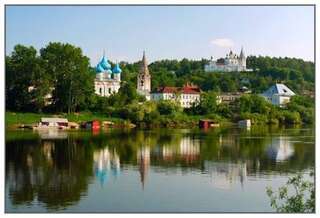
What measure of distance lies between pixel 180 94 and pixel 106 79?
13.7 ft

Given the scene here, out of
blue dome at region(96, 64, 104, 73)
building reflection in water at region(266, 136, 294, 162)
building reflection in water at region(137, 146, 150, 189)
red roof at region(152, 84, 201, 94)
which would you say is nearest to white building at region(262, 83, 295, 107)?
red roof at region(152, 84, 201, 94)

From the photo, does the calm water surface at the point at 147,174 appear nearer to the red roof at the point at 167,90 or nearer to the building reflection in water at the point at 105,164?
the building reflection in water at the point at 105,164

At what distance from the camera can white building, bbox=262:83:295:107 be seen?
32250 mm

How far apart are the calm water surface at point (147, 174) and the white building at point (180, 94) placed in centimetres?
1683

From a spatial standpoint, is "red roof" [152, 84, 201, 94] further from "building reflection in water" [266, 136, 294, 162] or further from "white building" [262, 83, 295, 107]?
"building reflection in water" [266, 136, 294, 162]

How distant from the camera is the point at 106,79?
31516mm

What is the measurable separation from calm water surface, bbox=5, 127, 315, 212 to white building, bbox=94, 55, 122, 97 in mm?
15328

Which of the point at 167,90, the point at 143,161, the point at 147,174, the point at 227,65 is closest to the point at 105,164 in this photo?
the point at 143,161

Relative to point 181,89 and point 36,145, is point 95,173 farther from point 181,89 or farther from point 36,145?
point 181,89

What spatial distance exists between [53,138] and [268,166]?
7.68 meters

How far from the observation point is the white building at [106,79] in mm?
30734

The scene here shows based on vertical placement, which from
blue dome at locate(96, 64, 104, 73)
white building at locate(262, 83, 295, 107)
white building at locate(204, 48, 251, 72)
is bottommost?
white building at locate(262, 83, 295, 107)

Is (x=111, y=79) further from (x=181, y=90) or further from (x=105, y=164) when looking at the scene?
(x=105, y=164)
